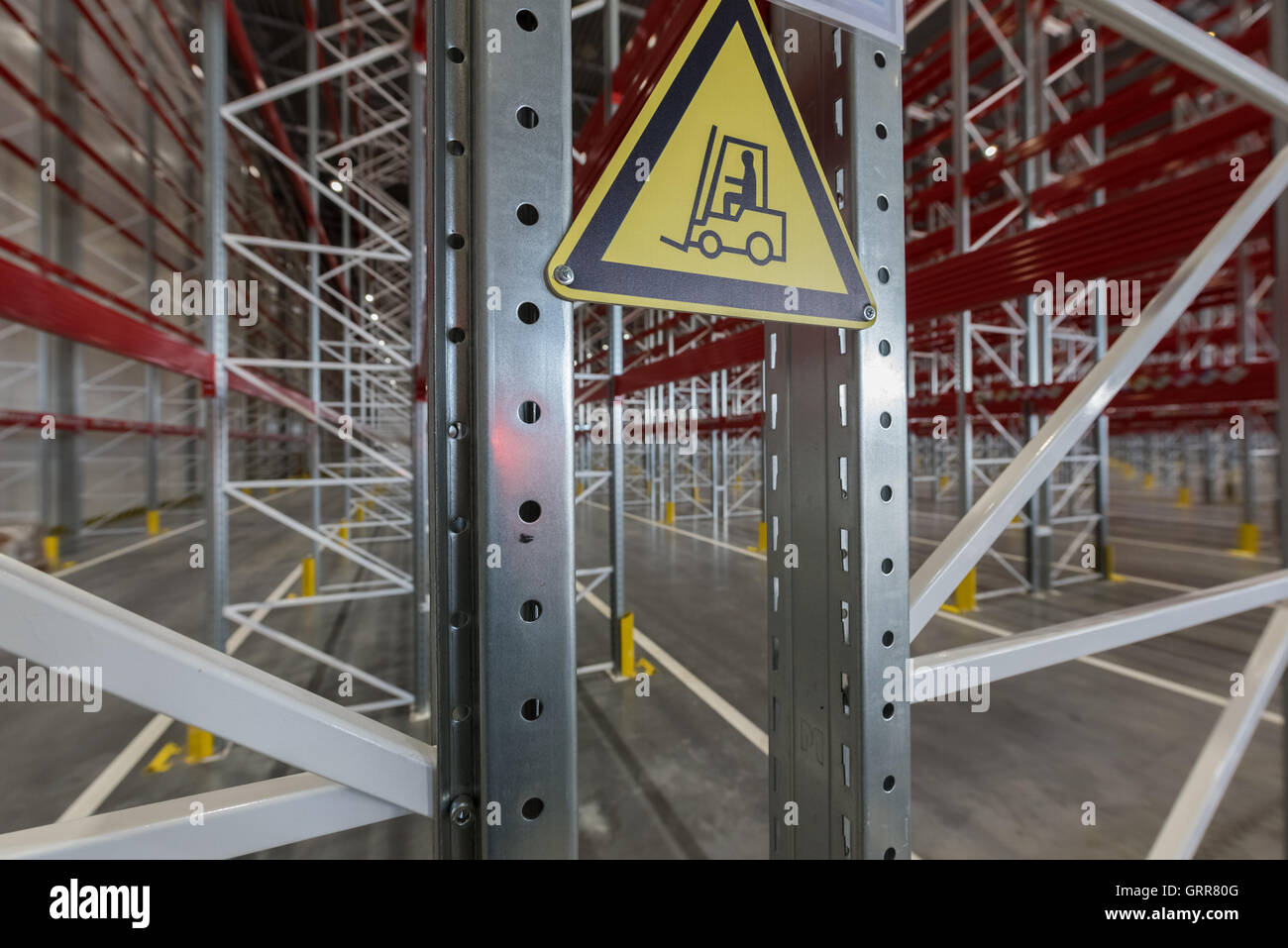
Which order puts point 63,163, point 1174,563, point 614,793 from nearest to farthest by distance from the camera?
point 614,793 < point 1174,563 < point 63,163

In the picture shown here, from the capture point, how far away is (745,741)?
3834 mm

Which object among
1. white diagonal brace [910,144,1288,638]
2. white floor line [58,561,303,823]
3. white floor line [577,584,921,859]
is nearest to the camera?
white diagonal brace [910,144,1288,638]

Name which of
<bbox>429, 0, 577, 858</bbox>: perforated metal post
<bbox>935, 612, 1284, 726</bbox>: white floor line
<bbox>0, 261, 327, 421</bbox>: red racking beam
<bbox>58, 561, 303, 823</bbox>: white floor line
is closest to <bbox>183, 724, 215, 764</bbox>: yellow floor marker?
<bbox>58, 561, 303, 823</bbox>: white floor line

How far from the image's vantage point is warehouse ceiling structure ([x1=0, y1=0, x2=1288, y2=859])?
0.63 metres

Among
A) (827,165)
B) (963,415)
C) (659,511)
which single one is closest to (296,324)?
(659,511)

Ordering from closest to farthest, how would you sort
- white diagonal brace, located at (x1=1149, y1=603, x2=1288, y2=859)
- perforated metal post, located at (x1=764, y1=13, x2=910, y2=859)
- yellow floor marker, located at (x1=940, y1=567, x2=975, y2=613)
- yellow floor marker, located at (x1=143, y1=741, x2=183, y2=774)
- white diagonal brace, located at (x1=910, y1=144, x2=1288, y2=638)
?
perforated metal post, located at (x1=764, y1=13, x2=910, y2=859) → white diagonal brace, located at (x1=910, y1=144, x2=1288, y2=638) → white diagonal brace, located at (x1=1149, y1=603, x2=1288, y2=859) → yellow floor marker, located at (x1=143, y1=741, x2=183, y2=774) → yellow floor marker, located at (x1=940, y1=567, x2=975, y2=613)

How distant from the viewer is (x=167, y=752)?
3.60 meters

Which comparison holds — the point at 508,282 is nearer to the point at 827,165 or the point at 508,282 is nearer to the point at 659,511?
the point at 827,165

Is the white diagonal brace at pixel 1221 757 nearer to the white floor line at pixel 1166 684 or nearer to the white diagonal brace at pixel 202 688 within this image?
the white diagonal brace at pixel 202 688

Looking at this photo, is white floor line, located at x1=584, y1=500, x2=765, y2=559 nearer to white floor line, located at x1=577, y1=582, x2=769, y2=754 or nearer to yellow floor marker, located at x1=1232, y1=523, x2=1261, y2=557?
white floor line, located at x1=577, y1=582, x2=769, y2=754

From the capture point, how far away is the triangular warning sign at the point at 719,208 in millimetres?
673

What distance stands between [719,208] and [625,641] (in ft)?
14.8

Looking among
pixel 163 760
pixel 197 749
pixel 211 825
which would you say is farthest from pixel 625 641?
pixel 211 825

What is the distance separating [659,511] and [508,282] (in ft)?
47.4
